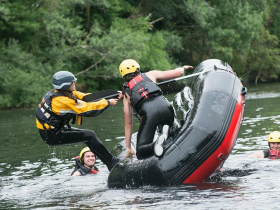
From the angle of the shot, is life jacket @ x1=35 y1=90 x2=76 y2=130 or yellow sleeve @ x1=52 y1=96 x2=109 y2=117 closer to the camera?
yellow sleeve @ x1=52 y1=96 x2=109 y2=117

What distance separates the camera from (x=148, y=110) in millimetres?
8062

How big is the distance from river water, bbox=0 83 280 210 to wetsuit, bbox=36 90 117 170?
71 cm

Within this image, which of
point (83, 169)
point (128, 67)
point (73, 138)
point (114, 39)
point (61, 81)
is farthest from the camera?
point (114, 39)

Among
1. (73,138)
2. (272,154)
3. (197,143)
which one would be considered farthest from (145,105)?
(272,154)

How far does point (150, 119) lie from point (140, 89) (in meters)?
0.44

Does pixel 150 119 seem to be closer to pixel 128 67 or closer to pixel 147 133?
pixel 147 133

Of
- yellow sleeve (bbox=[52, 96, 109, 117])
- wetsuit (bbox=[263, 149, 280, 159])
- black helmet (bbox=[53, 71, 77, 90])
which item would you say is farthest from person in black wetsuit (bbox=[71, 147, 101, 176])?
wetsuit (bbox=[263, 149, 280, 159])

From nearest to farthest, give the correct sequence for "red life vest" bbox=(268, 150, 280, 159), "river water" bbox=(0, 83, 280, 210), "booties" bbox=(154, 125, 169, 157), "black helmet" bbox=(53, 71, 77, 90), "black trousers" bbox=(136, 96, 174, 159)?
"river water" bbox=(0, 83, 280, 210) → "booties" bbox=(154, 125, 169, 157) → "black trousers" bbox=(136, 96, 174, 159) → "black helmet" bbox=(53, 71, 77, 90) → "red life vest" bbox=(268, 150, 280, 159)

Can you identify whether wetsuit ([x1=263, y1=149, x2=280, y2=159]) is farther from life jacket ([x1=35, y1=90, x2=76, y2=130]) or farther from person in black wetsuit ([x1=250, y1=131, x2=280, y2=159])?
life jacket ([x1=35, y1=90, x2=76, y2=130])

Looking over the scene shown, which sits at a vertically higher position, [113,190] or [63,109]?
[63,109]

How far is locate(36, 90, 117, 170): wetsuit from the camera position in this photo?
8.59 metres

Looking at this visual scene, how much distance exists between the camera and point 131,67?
8.27 meters

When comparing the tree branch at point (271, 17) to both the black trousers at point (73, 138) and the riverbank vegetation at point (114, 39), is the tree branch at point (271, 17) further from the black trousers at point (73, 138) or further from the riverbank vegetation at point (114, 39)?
Result: the black trousers at point (73, 138)

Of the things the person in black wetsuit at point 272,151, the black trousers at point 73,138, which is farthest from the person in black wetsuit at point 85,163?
the person in black wetsuit at point 272,151
